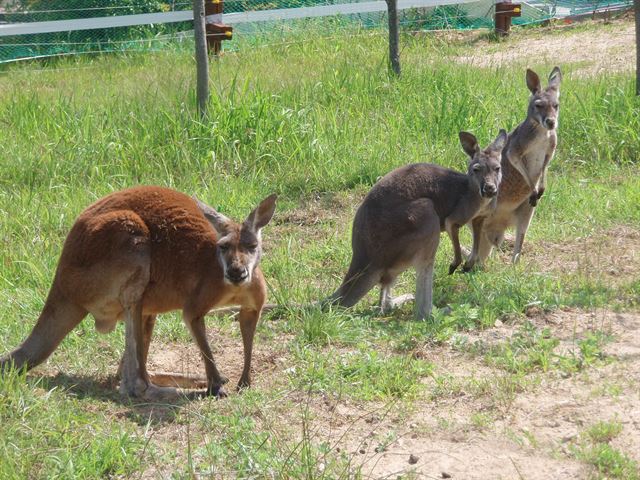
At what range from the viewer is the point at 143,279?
453 centimetres

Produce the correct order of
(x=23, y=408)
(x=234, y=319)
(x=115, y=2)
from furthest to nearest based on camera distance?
(x=115, y=2)
(x=234, y=319)
(x=23, y=408)

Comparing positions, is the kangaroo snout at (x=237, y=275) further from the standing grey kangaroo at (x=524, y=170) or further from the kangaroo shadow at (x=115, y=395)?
the standing grey kangaroo at (x=524, y=170)

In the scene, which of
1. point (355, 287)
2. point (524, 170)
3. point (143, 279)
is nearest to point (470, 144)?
point (524, 170)

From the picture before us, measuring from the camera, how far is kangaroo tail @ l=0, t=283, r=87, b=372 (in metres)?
4.47

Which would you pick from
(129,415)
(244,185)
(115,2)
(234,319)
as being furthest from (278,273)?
(115,2)

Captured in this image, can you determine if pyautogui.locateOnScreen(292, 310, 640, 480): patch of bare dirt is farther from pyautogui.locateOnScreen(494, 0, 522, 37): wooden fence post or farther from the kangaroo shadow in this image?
pyautogui.locateOnScreen(494, 0, 522, 37): wooden fence post

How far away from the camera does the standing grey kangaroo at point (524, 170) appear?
276 inches

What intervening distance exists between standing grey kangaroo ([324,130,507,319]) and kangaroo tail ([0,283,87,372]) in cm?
157

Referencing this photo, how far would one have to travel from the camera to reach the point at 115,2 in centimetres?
1388

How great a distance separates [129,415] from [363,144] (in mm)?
4280

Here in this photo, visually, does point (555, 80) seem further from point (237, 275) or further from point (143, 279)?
point (143, 279)

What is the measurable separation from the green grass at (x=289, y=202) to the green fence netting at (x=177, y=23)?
103 cm

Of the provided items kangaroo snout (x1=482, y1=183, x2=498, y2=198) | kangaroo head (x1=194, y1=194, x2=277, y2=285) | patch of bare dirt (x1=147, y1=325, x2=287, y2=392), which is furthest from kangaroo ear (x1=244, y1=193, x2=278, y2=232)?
kangaroo snout (x1=482, y1=183, x2=498, y2=198)

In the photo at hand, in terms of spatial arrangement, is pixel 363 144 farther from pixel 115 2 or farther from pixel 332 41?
pixel 115 2
